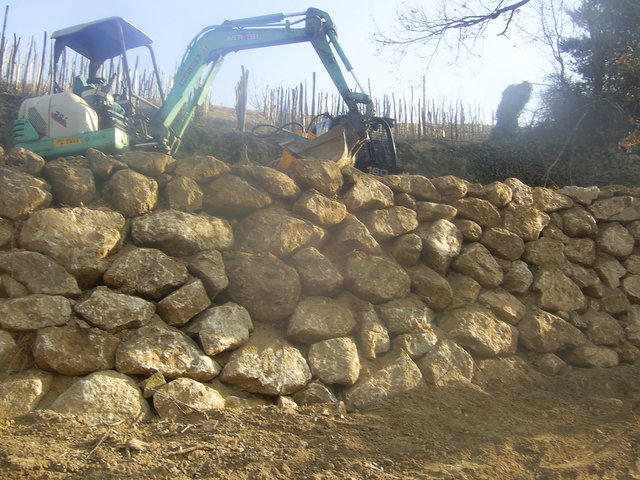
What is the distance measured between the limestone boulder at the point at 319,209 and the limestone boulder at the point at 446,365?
1477 millimetres

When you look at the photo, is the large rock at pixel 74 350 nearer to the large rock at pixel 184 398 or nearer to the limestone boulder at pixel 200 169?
the large rock at pixel 184 398

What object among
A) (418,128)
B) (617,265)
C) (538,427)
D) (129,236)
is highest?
(418,128)

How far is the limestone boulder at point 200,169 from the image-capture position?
4.90m

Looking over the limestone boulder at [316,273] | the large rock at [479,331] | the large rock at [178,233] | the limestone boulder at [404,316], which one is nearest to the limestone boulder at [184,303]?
the large rock at [178,233]

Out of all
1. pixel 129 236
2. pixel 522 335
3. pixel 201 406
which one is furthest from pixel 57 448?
pixel 522 335

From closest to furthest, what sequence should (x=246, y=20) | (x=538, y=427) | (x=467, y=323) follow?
(x=538, y=427), (x=467, y=323), (x=246, y=20)

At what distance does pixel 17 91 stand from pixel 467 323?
13.7 meters

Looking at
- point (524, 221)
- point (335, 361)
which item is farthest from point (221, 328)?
point (524, 221)

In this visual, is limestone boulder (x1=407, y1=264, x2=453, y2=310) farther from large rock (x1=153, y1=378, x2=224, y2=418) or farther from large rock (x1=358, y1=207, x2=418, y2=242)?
large rock (x1=153, y1=378, x2=224, y2=418)

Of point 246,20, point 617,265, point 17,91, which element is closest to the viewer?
point 617,265

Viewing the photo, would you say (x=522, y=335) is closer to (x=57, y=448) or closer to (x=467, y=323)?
(x=467, y=323)

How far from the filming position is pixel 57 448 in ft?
8.94

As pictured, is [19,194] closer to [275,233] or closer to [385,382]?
[275,233]

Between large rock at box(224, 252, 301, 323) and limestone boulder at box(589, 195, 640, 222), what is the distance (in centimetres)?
420
